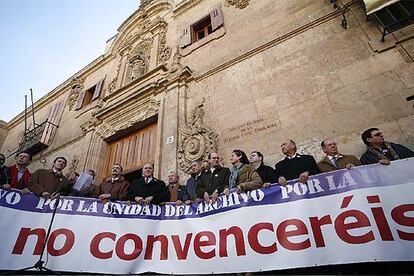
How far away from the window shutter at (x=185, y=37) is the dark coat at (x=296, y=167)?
5452mm

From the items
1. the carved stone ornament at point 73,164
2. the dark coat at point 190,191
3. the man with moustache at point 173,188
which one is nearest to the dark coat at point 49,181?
the man with moustache at point 173,188

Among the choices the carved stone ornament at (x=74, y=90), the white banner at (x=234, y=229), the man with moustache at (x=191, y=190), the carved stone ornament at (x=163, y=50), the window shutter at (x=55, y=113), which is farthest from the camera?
the carved stone ornament at (x=74, y=90)

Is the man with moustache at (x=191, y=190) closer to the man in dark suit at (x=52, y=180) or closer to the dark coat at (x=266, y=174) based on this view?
the dark coat at (x=266, y=174)

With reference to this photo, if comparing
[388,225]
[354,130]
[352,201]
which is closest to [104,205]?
[352,201]

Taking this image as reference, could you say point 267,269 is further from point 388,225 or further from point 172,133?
point 172,133

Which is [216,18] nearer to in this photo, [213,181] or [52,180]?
[213,181]

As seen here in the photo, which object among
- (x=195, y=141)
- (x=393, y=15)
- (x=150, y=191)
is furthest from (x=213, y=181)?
(x=393, y=15)

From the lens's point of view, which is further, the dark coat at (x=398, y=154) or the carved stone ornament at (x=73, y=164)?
the carved stone ornament at (x=73, y=164)

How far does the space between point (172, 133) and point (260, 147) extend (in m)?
2.09

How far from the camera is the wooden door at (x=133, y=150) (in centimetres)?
A: 637

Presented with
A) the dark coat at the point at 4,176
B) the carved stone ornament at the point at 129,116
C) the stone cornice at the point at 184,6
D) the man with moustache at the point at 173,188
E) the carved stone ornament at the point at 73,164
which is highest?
the stone cornice at the point at 184,6

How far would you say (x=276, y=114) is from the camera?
4.80m

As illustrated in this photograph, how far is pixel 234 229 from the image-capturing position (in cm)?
260

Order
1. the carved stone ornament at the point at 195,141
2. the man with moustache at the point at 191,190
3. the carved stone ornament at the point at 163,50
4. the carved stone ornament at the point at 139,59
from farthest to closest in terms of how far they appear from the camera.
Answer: the carved stone ornament at the point at 139,59 → the carved stone ornament at the point at 163,50 → the carved stone ornament at the point at 195,141 → the man with moustache at the point at 191,190
